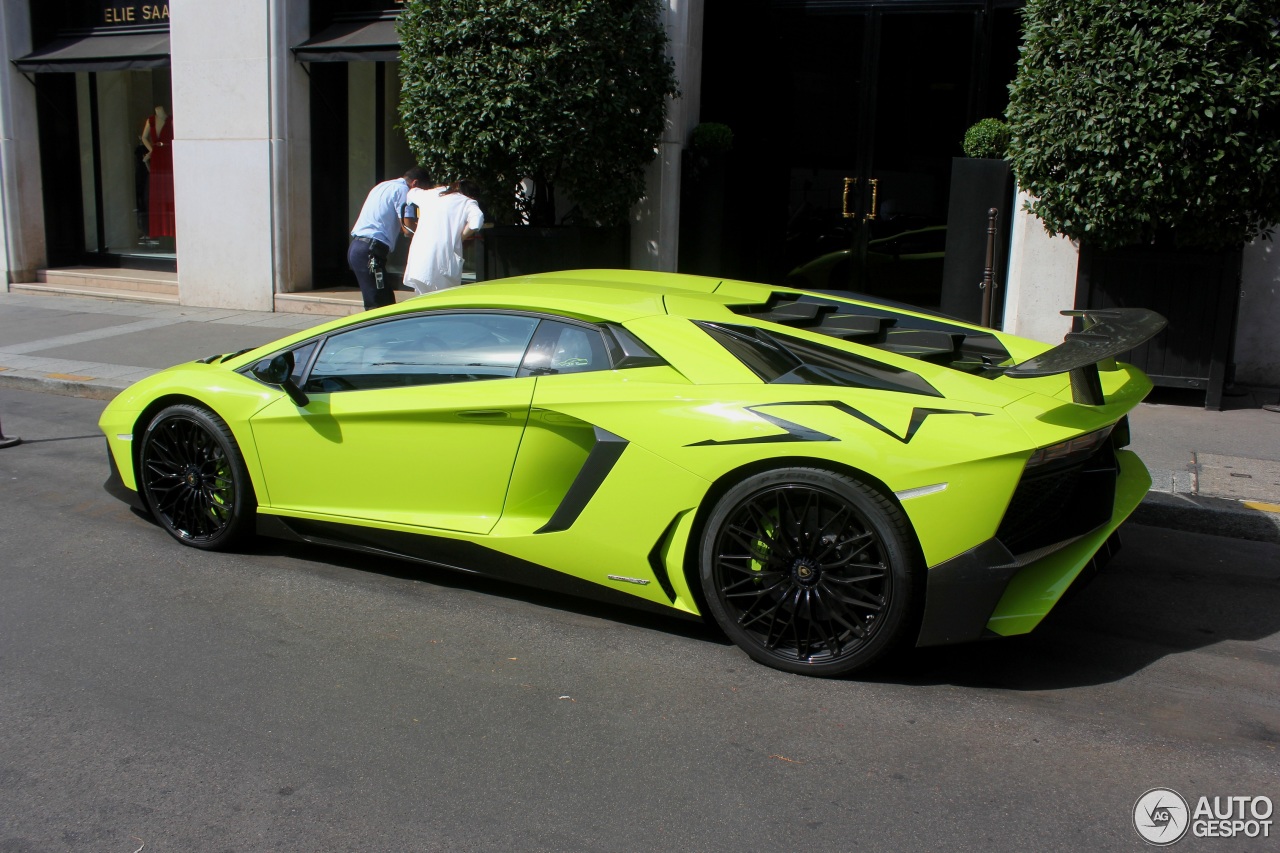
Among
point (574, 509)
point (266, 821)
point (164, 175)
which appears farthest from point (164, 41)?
point (266, 821)

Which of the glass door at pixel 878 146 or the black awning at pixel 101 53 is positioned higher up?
the black awning at pixel 101 53

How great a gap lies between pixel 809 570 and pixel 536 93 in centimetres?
695

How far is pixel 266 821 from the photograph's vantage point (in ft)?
10.5

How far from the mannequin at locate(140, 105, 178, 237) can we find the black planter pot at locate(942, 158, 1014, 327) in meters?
11.4

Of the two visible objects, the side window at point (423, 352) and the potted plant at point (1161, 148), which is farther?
the potted plant at point (1161, 148)

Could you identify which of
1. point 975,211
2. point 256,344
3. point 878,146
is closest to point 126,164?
point 256,344

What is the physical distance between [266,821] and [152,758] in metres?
0.58

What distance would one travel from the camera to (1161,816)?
327 cm

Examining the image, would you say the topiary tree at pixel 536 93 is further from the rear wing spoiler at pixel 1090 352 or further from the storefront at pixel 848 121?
the rear wing spoiler at pixel 1090 352

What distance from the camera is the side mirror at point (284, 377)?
16.7 feet

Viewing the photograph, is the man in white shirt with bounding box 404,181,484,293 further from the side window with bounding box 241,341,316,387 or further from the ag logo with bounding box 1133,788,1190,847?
the ag logo with bounding box 1133,788,1190,847

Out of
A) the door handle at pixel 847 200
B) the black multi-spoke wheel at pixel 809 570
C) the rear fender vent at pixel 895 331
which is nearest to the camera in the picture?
the black multi-spoke wheel at pixel 809 570

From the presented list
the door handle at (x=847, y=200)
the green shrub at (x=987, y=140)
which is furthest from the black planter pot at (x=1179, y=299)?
the door handle at (x=847, y=200)

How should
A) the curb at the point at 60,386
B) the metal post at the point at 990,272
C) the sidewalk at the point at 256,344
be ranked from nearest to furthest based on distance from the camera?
1. the sidewalk at the point at 256,344
2. the metal post at the point at 990,272
3. the curb at the point at 60,386
